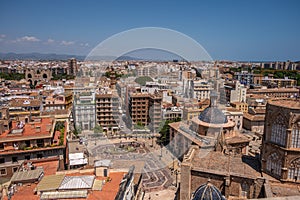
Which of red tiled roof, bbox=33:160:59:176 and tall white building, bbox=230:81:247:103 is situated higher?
tall white building, bbox=230:81:247:103

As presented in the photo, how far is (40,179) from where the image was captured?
441 inches

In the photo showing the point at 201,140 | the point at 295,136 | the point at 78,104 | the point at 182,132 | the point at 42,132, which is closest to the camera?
the point at 295,136

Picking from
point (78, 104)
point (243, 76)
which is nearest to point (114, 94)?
point (78, 104)

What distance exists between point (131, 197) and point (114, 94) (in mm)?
23660

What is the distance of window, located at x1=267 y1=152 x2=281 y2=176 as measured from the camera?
37.3 feet

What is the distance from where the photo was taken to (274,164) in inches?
458

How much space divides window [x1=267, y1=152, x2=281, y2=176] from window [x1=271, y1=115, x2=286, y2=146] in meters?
0.69

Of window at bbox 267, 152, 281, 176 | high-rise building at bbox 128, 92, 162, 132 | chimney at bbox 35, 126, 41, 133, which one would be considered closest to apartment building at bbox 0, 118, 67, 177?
chimney at bbox 35, 126, 41, 133

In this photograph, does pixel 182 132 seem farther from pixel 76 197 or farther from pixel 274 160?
pixel 76 197

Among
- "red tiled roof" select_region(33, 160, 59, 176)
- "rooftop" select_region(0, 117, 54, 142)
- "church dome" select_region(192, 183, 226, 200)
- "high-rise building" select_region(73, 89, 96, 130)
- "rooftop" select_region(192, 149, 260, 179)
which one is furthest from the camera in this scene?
"high-rise building" select_region(73, 89, 96, 130)

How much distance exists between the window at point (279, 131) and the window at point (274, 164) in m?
0.69

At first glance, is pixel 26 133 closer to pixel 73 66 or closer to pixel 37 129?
pixel 37 129

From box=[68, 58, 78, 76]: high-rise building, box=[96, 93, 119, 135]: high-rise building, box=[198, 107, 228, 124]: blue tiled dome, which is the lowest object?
box=[96, 93, 119, 135]: high-rise building

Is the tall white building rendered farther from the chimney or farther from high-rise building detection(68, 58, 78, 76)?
high-rise building detection(68, 58, 78, 76)
